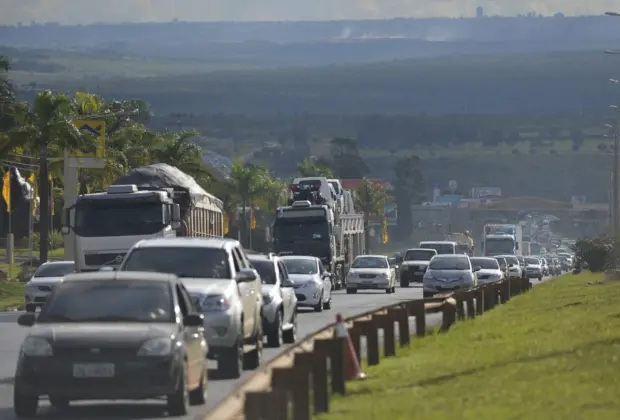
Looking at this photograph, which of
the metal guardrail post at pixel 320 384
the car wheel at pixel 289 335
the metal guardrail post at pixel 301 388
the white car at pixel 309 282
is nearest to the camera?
the metal guardrail post at pixel 301 388

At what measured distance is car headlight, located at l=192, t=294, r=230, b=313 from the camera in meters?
22.6

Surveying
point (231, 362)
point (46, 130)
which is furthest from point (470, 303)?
point (46, 130)

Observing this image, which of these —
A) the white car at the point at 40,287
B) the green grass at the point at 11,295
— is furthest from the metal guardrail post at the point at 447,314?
the green grass at the point at 11,295

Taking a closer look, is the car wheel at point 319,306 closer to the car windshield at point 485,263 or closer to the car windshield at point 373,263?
the car windshield at point 485,263

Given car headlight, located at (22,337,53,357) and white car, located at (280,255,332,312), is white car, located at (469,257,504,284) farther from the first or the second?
car headlight, located at (22,337,53,357)

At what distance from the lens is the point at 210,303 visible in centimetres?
2270

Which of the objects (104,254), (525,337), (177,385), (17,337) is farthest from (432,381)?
(104,254)

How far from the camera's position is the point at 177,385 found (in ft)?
58.9

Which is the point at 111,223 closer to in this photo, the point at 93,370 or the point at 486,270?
the point at 486,270

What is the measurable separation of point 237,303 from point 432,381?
3.34 meters

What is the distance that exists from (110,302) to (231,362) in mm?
4312

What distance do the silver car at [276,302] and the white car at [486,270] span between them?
31.1 metres

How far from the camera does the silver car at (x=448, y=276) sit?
186ft

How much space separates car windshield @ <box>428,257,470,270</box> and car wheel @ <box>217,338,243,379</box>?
3514cm
